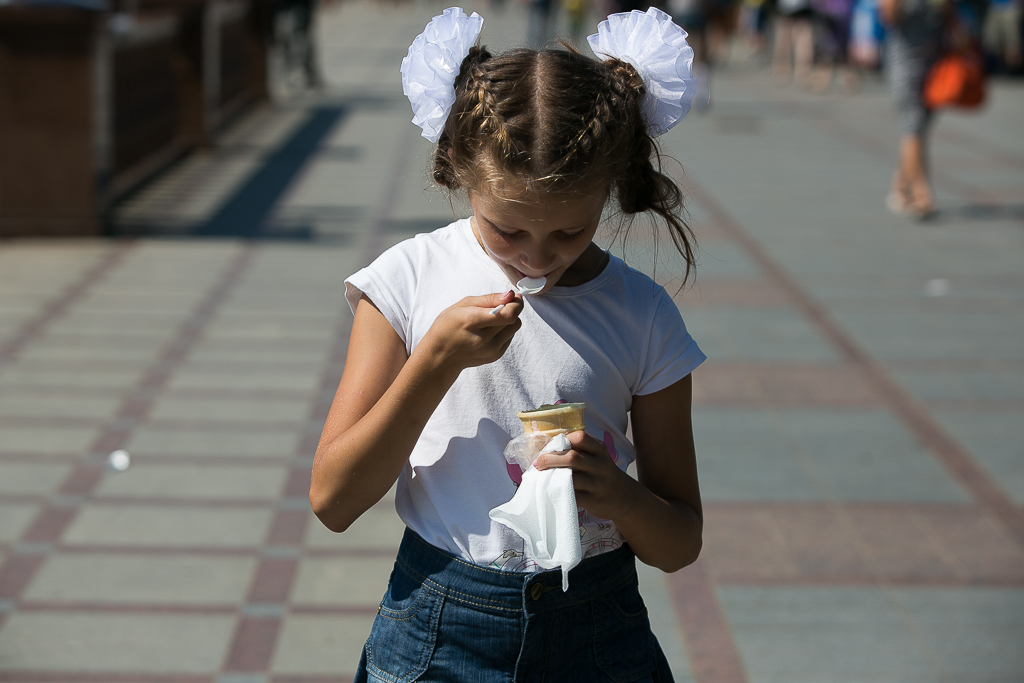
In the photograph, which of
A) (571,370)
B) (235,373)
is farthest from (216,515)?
(571,370)

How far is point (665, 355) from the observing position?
1520 millimetres

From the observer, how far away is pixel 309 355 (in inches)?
210

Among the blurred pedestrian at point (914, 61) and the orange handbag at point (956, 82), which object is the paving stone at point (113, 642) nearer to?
the orange handbag at point (956, 82)

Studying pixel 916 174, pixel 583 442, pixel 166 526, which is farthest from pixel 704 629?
pixel 916 174

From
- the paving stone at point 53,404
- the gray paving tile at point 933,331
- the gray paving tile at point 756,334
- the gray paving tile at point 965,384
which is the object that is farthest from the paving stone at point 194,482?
the gray paving tile at point 933,331

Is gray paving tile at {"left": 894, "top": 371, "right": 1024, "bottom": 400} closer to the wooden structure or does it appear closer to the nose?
the nose

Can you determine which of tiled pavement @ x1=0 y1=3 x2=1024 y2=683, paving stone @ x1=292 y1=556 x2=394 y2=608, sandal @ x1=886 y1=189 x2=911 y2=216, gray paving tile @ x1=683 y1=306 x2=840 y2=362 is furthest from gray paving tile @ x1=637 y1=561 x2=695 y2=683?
sandal @ x1=886 y1=189 x2=911 y2=216

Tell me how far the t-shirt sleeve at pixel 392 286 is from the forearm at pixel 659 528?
0.38 meters

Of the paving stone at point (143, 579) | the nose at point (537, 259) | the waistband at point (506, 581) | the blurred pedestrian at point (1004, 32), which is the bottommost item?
the paving stone at point (143, 579)

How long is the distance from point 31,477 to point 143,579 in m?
0.90

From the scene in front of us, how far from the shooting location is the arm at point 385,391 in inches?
52.1

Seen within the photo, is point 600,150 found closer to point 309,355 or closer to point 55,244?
point 309,355

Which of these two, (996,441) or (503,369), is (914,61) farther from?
(503,369)

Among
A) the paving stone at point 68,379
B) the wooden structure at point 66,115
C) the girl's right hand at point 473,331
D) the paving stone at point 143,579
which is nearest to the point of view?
the girl's right hand at point 473,331
